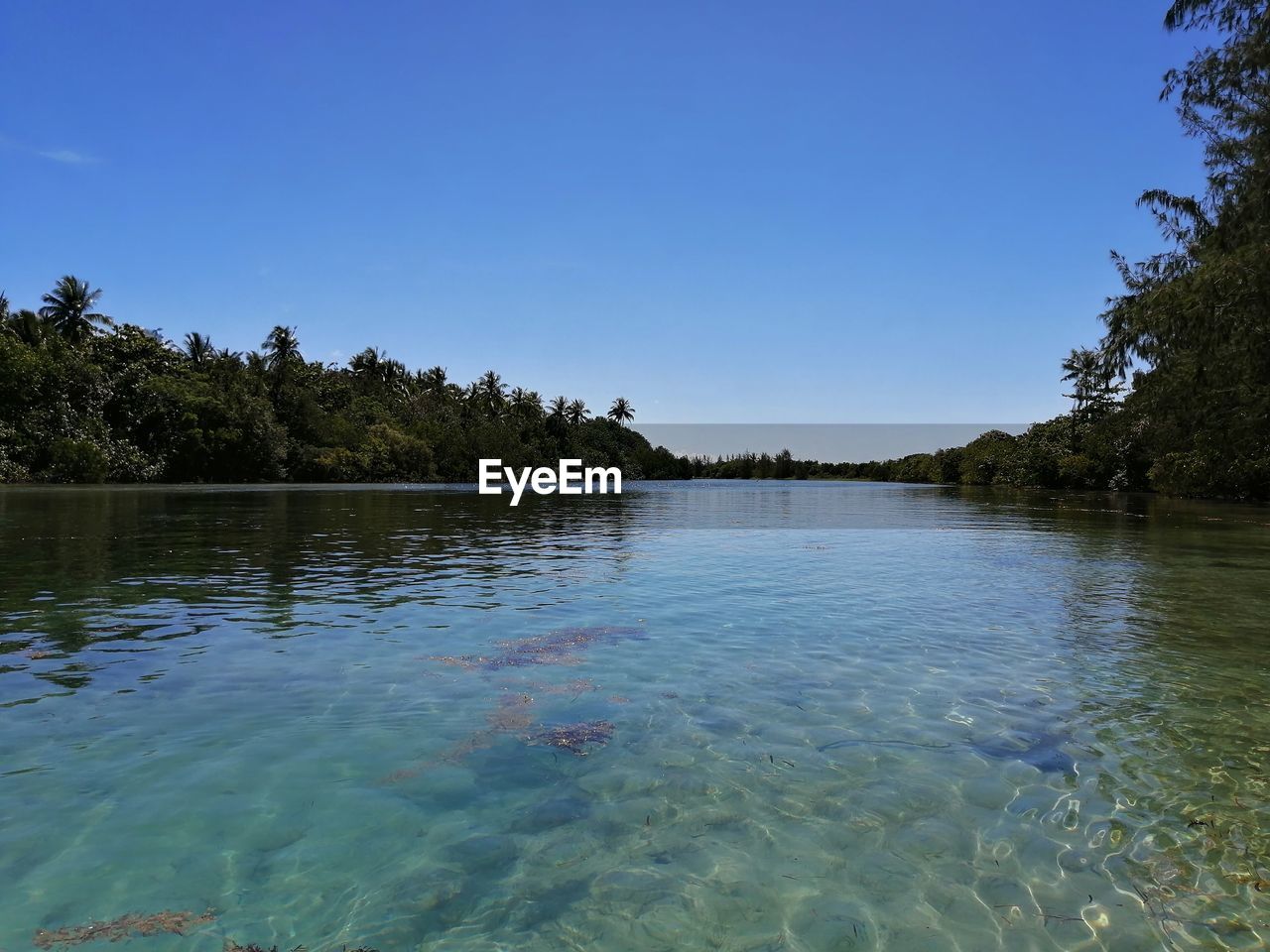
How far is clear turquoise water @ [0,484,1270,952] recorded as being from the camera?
4.08 meters

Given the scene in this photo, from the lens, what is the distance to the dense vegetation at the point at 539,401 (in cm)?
2508

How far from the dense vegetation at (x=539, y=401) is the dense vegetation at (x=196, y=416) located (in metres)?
Result: 0.19

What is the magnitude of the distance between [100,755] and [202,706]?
129cm

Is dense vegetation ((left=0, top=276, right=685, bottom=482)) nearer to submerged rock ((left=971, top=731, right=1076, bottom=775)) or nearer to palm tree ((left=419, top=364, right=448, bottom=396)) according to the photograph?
palm tree ((left=419, top=364, right=448, bottom=396))

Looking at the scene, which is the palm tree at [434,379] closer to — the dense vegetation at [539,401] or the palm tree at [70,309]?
the dense vegetation at [539,401]

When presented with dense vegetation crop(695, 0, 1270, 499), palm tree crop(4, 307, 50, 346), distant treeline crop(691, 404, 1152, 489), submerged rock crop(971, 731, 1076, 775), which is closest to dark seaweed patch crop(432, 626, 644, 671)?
submerged rock crop(971, 731, 1076, 775)

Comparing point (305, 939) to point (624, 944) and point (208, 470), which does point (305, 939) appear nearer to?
point (624, 944)

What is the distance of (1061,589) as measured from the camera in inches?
610

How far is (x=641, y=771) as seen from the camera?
19.4 ft

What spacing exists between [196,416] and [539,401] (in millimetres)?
77540

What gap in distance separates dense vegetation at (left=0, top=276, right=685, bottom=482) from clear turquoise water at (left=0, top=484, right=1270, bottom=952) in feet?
214

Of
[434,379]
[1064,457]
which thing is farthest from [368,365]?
[1064,457]

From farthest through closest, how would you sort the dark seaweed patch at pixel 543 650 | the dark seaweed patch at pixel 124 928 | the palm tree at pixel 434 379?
the palm tree at pixel 434 379, the dark seaweed patch at pixel 543 650, the dark seaweed patch at pixel 124 928

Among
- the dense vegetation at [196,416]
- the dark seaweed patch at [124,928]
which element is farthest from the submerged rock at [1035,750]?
the dense vegetation at [196,416]
